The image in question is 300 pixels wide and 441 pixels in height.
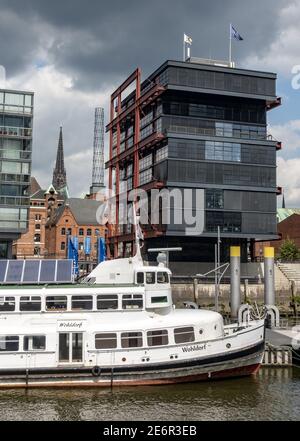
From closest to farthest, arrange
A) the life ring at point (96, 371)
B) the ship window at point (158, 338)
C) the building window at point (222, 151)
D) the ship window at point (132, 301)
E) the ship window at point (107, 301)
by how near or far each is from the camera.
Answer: the life ring at point (96, 371) < the ship window at point (158, 338) < the ship window at point (107, 301) < the ship window at point (132, 301) < the building window at point (222, 151)

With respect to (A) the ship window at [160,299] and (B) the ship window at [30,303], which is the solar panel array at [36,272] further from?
(A) the ship window at [160,299]

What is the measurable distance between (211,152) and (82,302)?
151 ft

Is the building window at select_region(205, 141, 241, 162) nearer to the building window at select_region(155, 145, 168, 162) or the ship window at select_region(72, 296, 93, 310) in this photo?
the building window at select_region(155, 145, 168, 162)

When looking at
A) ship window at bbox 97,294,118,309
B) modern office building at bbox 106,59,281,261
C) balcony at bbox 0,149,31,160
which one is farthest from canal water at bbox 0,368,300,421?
balcony at bbox 0,149,31,160

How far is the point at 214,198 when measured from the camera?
229 ft

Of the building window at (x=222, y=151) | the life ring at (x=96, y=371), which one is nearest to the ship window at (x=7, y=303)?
the life ring at (x=96, y=371)

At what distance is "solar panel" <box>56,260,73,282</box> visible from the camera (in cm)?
2944

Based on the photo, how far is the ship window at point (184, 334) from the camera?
92.1 ft

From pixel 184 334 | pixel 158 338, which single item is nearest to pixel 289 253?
pixel 184 334

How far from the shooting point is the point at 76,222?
14238 cm

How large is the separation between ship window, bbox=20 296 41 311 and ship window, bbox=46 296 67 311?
507 millimetres

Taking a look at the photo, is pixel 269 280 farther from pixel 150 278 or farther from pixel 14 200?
pixel 14 200

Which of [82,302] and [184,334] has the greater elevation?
[82,302]

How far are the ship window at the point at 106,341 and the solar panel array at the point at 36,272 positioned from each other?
4.03 meters
